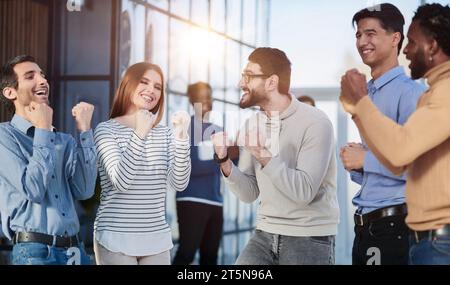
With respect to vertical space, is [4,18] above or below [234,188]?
above

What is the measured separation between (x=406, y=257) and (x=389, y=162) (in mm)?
369

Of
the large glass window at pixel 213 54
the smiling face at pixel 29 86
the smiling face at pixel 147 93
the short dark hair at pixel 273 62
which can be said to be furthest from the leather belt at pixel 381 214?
the smiling face at pixel 29 86

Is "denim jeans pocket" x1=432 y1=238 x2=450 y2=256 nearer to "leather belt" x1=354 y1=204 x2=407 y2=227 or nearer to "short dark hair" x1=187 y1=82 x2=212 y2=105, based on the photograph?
"leather belt" x1=354 y1=204 x2=407 y2=227

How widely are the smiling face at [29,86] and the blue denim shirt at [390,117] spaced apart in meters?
1.08

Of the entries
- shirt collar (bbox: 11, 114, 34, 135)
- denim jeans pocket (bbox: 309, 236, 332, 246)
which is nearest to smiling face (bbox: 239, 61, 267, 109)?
denim jeans pocket (bbox: 309, 236, 332, 246)

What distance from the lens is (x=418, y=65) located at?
7.05 ft

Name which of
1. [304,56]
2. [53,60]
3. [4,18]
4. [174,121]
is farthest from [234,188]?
[4,18]

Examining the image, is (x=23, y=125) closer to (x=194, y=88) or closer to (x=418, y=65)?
(x=194, y=88)

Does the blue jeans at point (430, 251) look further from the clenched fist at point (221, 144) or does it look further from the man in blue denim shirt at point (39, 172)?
the man in blue denim shirt at point (39, 172)

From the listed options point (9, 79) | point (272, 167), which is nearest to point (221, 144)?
point (272, 167)

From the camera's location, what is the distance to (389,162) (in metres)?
1.97

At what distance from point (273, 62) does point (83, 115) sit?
2.15 ft
